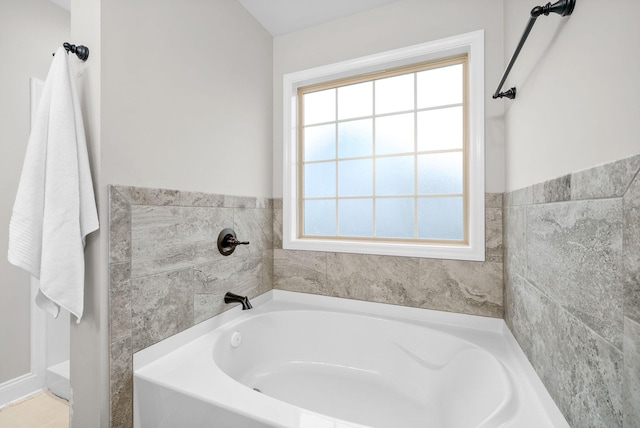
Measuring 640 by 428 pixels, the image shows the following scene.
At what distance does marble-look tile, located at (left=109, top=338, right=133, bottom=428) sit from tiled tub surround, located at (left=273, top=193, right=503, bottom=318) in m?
1.06

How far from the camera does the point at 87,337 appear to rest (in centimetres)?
102

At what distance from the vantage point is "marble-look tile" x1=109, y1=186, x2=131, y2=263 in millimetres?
1021

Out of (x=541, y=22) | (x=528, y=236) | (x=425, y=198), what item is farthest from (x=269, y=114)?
(x=528, y=236)

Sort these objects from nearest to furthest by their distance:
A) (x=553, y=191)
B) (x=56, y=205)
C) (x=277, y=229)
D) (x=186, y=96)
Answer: (x=553, y=191), (x=56, y=205), (x=186, y=96), (x=277, y=229)

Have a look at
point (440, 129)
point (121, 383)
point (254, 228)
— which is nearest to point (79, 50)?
point (254, 228)

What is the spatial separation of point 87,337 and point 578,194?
1657mm

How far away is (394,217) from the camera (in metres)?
1.86

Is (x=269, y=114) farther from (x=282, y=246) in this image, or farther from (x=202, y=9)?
(x=282, y=246)

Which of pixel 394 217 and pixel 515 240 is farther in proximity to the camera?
pixel 394 217

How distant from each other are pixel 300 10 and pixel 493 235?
6.18 feet

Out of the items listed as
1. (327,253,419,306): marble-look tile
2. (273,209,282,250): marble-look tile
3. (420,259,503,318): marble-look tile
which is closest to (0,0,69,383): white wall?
(273,209,282,250): marble-look tile

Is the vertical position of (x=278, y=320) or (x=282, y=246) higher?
(x=282, y=246)

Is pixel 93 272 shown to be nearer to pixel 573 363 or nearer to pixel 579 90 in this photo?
pixel 573 363

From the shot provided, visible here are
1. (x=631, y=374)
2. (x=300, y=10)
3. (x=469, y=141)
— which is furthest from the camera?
(x=300, y=10)
